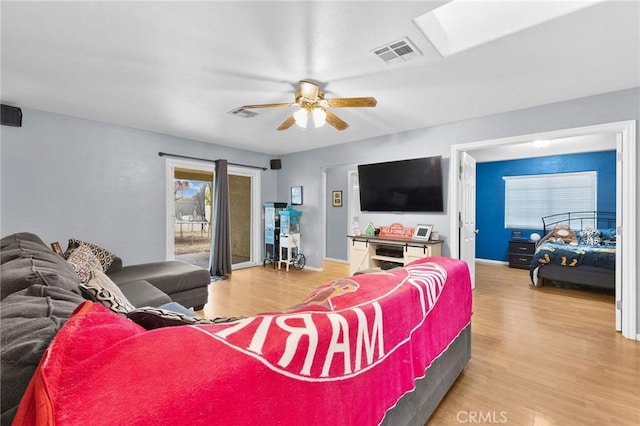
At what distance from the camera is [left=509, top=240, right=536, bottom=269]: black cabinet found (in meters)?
5.73

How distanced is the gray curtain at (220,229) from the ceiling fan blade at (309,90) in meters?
3.02

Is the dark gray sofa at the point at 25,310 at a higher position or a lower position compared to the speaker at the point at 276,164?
lower

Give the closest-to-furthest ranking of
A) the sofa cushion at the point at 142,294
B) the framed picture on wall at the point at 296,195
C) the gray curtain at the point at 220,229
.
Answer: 1. the sofa cushion at the point at 142,294
2. the gray curtain at the point at 220,229
3. the framed picture on wall at the point at 296,195

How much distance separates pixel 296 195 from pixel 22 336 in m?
5.31

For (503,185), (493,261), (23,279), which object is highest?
(503,185)

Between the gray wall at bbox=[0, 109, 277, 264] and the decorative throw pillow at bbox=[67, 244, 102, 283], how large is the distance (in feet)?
4.75

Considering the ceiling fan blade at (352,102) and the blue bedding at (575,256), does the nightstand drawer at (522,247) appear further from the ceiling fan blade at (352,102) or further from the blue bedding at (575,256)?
the ceiling fan blade at (352,102)

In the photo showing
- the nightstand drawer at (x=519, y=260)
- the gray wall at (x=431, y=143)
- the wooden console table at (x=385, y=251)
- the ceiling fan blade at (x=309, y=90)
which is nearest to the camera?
the ceiling fan blade at (x=309, y=90)

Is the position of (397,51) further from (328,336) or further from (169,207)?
(169,207)

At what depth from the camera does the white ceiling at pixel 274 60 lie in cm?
174

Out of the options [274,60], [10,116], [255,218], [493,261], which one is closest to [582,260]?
[493,261]

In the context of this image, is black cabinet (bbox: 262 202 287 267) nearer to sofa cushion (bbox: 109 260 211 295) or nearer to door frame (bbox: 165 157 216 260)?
door frame (bbox: 165 157 216 260)

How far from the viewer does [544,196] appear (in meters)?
6.04

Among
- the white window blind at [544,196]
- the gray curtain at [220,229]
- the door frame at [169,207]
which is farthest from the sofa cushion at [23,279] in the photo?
the white window blind at [544,196]
